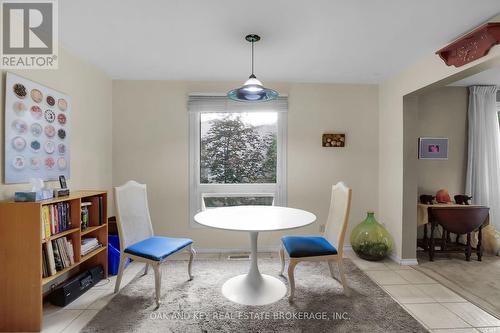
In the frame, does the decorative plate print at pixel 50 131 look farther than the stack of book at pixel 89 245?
No

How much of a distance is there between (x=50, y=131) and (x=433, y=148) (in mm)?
4303

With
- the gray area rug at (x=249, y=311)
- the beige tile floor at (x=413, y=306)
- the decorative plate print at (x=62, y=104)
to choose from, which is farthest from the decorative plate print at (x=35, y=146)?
the gray area rug at (x=249, y=311)

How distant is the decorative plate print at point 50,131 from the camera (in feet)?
7.26

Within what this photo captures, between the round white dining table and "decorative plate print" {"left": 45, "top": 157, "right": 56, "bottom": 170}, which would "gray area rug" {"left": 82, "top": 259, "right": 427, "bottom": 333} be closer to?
the round white dining table

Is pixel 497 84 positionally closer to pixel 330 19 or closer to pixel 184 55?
pixel 330 19

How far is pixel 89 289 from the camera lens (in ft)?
7.74

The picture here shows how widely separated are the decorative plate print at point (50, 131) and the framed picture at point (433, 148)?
13.3ft

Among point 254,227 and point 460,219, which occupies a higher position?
point 254,227

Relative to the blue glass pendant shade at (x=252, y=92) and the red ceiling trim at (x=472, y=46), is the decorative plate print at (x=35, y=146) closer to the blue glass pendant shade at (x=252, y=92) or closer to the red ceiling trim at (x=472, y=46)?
the blue glass pendant shade at (x=252, y=92)

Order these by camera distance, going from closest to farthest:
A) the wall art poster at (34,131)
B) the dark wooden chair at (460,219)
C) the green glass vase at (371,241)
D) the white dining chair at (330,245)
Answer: the wall art poster at (34,131) < the white dining chair at (330,245) < the dark wooden chair at (460,219) < the green glass vase at (371,241)

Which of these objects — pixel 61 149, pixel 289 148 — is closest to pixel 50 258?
pixel 61 149

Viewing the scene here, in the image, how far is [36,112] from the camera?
2107mm

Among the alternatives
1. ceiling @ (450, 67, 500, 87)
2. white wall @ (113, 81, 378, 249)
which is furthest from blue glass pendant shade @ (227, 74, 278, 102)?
ceiling @ (450, 67, 500, 87)

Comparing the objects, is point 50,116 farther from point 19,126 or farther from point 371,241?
point 371,241
